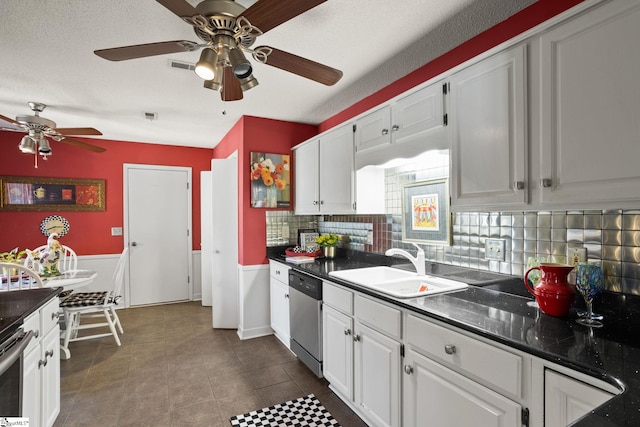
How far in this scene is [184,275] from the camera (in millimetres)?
5035

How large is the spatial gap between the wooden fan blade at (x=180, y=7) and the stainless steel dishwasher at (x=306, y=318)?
186 cm

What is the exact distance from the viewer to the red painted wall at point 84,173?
4.15 m

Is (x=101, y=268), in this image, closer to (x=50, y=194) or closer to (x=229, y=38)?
(x=50, y=194)

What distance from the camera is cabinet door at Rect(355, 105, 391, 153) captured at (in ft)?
7.38

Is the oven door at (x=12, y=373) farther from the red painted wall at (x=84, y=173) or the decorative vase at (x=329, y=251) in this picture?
the red painted wall at (x=84, y=173)

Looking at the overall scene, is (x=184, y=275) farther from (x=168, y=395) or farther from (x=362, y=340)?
(x=362, y=340)

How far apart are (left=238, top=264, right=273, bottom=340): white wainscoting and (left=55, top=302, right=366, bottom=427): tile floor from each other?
111 millimetres

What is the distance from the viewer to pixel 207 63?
4.61ft

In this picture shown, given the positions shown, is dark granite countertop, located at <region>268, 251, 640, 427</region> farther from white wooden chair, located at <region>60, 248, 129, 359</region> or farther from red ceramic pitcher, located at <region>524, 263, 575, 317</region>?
white wooden chair, located at <region>60, 248, 129, 359</region>

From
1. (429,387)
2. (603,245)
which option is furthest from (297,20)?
(429,387)

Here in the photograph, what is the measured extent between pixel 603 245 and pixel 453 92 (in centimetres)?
101

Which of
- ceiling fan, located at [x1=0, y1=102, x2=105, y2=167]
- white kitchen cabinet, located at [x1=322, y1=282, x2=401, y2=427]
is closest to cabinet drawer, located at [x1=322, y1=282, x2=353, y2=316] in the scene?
white kitchen cabinet, located at [x1=322, y1=282, x2=401, y2=427]

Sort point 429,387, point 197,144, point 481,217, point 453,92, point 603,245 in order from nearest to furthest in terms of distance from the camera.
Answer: point 603,245 → point 429,387 → point 453,92 → point 481,217 → point 197,144

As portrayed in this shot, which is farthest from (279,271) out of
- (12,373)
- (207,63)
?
(207,63)
